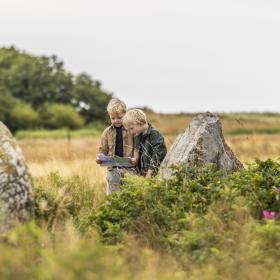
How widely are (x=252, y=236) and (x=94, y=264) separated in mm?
1975

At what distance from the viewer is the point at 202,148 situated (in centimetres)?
1026

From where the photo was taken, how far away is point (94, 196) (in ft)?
38.4

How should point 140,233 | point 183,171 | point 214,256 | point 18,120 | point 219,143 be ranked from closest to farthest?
point 214,256
point 140,233
point 183,171
point 219,143
point 18,120

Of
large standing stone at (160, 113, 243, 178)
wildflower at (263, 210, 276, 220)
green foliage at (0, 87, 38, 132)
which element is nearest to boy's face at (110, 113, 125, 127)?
large standing stone at (160, 113, 243, 178)

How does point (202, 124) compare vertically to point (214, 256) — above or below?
above

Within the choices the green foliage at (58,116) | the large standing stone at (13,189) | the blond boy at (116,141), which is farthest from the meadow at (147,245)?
the green foliage at (58,116)

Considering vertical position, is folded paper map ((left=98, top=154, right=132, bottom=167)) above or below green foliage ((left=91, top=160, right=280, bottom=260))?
above

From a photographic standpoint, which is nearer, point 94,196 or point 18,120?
point 94,196

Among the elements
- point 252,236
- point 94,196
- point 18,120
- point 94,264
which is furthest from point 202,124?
point 18,120

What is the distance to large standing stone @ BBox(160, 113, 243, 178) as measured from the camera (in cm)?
1018

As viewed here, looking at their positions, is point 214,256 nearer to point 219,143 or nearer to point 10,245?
point 10,245

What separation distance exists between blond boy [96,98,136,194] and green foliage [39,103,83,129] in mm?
58147

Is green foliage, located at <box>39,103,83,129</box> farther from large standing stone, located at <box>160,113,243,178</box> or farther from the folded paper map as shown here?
large standing stone, located at <box>160,113,243,178</box>

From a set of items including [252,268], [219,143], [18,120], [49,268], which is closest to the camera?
[49,268]
